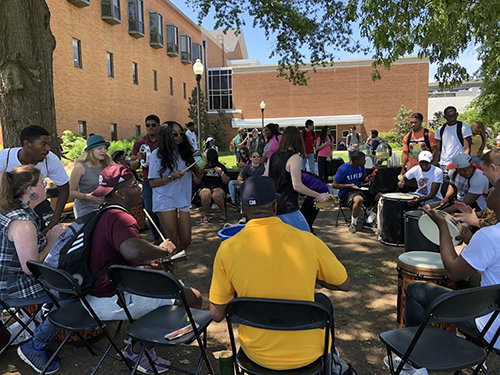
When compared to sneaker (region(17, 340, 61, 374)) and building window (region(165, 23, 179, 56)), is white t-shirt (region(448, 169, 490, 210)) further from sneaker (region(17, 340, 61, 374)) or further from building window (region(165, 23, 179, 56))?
building window (region(165, 23, 179, 56))

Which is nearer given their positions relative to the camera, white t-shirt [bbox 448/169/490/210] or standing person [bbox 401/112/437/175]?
white t-shirt [bbox 448/169/490/210]

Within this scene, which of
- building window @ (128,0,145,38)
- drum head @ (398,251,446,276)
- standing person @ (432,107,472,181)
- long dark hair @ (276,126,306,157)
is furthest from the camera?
building window @ (128,0,145,38)

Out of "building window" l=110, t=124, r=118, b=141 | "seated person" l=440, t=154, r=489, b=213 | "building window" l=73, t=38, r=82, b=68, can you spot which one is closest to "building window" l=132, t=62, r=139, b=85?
"building window" l=110, t=124, r=118, b=141

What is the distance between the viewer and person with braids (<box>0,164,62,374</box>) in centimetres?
287

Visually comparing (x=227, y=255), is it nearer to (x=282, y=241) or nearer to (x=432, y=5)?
(x=282, y=241)

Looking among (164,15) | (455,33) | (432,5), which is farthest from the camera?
(164,15)

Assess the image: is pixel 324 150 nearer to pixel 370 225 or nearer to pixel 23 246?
pixel 370 225

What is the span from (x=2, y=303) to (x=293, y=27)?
31.1ft

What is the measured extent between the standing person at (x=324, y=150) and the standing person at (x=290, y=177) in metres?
7.34

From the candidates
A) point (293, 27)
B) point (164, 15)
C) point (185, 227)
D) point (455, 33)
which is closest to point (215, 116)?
point (164, 15)

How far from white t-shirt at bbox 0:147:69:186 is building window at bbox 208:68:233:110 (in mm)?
39117

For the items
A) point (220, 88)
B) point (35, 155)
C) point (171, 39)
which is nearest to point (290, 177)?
point (35, 155)

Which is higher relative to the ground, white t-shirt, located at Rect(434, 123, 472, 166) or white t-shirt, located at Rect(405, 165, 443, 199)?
white t-shirt, located at Rect(434, 123, 472, 166)

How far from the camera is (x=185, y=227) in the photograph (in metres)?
4.53
